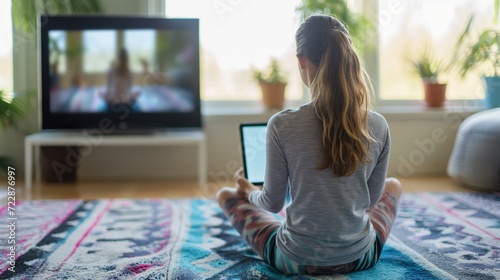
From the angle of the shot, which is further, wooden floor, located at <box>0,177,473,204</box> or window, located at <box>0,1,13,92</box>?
window, located at <box>0,1,13,92</box>

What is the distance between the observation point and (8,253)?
79.6 inches

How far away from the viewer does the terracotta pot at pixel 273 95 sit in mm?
3904

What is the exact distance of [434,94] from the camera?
4.04 metres

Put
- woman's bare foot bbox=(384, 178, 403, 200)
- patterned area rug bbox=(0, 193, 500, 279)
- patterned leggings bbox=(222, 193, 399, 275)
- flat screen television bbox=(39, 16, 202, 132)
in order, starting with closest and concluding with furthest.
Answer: patterned leggings bbox=(222, 193, 399, 275)
patterned area rug bbox=(0, 193, 500, 279)
woman's bare foot bbox=(384, 178, 403, 200)
flat screen television bbox=(39, 16, 202, 132)

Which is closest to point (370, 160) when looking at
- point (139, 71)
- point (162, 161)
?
point (139, 71)

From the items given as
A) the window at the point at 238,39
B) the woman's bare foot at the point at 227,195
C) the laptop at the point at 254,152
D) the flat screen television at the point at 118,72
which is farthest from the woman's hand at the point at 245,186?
the window at the point at 238,39

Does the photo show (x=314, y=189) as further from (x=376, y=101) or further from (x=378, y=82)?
(x=378, y=82)

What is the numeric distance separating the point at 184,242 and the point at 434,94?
8.03ft

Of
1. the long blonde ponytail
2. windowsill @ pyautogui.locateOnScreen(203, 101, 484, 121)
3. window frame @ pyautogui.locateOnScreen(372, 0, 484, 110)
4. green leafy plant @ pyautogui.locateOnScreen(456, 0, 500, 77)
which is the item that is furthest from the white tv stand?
the long blonde ponytail

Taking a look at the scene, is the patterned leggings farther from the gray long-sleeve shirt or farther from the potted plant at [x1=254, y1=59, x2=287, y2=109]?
the potted plant at [x1=254, y1=59, x2=287, y2=109]

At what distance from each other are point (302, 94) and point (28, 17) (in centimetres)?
180

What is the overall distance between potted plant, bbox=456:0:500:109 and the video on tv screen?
1723 mm

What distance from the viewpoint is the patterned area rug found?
5.90ft

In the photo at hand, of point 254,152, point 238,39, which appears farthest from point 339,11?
point 254,152
